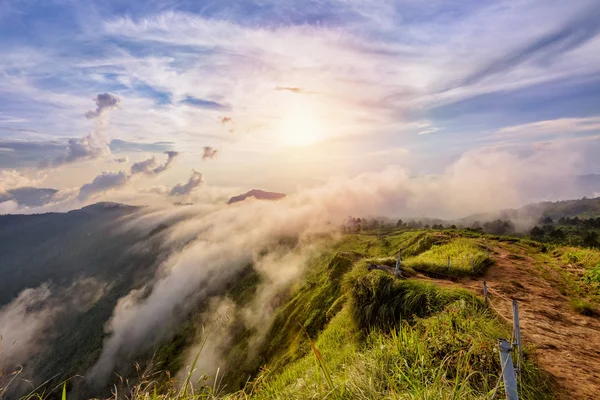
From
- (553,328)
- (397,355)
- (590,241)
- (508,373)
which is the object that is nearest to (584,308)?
(553,328)

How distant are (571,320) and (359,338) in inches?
313

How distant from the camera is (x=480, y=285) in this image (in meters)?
14.9

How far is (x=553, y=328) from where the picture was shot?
10.3 meters

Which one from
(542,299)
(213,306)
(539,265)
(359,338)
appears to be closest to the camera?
(359,338)

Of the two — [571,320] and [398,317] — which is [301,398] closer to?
[398,317]

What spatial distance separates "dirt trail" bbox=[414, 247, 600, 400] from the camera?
23.4ft

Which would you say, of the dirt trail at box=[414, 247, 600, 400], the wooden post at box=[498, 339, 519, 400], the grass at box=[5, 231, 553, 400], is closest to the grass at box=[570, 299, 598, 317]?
the dirt trail at box=[414, 247, 600, 400]

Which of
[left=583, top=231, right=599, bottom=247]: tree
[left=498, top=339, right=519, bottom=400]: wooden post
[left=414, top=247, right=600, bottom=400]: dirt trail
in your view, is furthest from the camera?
[left=583, top=231, right=599, bottom=247]: tree

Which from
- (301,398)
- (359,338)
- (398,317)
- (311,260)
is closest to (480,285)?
(398,317)

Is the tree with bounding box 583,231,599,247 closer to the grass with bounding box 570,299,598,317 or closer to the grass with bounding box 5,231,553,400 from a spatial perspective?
the grass with bounding box 5,231,553,400

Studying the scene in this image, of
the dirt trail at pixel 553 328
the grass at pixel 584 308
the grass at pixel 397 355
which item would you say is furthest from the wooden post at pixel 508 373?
the grass at pixel 584 308

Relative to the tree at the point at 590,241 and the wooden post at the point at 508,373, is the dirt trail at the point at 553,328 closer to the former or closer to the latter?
the wooden post at the point at 508,373

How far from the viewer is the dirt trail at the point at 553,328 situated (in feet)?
23.4

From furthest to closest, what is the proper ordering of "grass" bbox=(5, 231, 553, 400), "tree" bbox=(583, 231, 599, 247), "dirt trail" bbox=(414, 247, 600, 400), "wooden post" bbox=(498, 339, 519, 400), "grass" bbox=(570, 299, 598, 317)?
1. "tree" bbox=(583, 231, 599, 247)
2. "grass" bbox=(570, 299, 598, 317)
3. "dirt trail" bbox=(414, 247, 600, 400)
4. "grass" bbox=(5, 231, 553, 400)
5. "wooden post" bbox=(498, 339, 519, 400)
